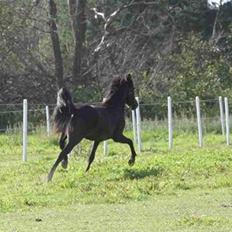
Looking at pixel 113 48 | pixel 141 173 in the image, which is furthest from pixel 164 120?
pixel 141 173

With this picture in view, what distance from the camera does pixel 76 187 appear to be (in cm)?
1273

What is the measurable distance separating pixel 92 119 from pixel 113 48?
24823 millimetres

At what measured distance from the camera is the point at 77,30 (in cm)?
3678

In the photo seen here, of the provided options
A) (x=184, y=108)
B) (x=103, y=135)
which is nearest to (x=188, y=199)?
(x=103, y=135)

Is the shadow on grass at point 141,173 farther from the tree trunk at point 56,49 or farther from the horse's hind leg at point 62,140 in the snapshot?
the tree trunk at point 56,49

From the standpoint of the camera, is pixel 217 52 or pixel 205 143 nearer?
pixel 205 143

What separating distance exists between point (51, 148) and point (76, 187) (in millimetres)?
11331

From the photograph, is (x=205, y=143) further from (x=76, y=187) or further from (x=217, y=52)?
(x=217, y=52)

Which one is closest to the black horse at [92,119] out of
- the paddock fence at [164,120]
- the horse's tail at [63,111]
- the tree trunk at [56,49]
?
the horse's tail at [63,111]

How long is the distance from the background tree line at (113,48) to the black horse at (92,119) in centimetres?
1810

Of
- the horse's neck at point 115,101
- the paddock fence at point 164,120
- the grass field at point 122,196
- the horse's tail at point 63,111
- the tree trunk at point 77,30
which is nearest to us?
the grass field at point 122,196

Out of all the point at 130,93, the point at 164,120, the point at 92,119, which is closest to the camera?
the point at 92,119

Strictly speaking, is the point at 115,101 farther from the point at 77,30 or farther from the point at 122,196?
the point at 77,30

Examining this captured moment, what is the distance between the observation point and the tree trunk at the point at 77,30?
1430 inches
